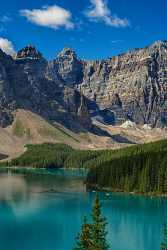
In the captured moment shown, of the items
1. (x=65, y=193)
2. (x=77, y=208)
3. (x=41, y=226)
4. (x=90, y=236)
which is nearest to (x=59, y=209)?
(x=77, y=208)

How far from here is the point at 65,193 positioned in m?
194

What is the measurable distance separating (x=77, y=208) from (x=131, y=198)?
28024 millimetres

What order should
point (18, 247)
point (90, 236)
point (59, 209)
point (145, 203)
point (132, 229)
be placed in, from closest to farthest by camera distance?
point (90, 236)
point (18, 247)
point (132, 229)
point (59, 209)
point (145, 203)

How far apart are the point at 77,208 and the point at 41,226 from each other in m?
29.6

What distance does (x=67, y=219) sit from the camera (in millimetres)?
138875

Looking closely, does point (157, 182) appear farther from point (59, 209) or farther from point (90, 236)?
point (90, 236)

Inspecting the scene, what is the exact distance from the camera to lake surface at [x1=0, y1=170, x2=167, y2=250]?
4400 inches

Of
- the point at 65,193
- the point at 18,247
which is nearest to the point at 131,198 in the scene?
the point at 65,193

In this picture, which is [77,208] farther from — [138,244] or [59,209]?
[138,244]

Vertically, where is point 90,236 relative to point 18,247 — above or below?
above

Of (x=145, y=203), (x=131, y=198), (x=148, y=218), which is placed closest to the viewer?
(x=148, y=218)

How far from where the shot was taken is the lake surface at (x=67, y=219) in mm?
111750

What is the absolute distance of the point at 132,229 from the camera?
128 meters

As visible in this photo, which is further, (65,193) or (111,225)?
(65,193)
